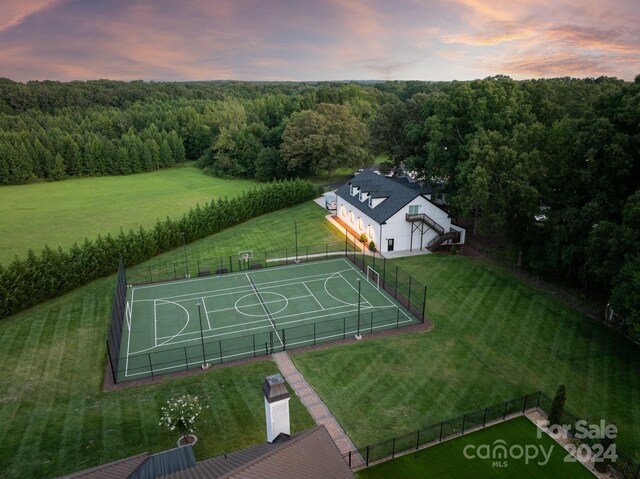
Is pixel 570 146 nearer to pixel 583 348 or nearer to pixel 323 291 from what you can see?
pixel 583 348

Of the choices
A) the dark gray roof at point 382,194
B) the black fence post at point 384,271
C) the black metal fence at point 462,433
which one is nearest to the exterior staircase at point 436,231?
the dark gray roof at point 382,194

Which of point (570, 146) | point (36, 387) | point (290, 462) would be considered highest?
point (570, 146)

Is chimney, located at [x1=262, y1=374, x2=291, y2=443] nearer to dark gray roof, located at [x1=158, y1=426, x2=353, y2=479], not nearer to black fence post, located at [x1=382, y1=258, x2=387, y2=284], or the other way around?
dark gray roof, located at [x1=158, y1=426, x2=353, y2=479]

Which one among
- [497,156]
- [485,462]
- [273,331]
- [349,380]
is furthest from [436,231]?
[485,462]

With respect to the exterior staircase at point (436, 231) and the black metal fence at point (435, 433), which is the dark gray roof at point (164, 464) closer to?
the black metal fence at point (435, 433)

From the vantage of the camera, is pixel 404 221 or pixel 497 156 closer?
pixel 497 156

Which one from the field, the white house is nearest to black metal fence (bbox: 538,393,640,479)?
the field

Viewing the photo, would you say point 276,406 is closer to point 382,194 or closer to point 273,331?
point 273,331

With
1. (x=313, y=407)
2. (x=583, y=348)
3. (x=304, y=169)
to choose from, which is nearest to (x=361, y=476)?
(x=313, y=407)
